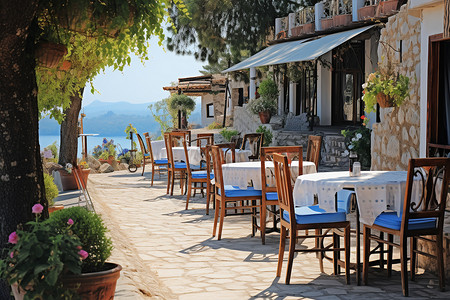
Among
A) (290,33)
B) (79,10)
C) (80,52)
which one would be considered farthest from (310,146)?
(290,33)

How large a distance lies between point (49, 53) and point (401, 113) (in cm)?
567

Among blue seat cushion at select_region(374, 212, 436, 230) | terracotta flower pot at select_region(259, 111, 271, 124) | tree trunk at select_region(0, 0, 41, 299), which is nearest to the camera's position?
tree trunk at select_region(0, 0, 41, 299)

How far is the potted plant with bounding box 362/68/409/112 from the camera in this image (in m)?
8.49

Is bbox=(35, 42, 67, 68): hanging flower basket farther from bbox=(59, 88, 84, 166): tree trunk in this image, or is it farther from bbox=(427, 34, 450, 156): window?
bbox=(59, 88, 84, 166): tree trunk

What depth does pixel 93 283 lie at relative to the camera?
3.54 m

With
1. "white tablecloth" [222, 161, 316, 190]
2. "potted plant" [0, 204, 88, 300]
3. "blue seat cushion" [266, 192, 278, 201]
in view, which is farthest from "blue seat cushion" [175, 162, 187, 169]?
"potted plant" [0, 204, 88, 300]

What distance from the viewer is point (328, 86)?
64.0 ft

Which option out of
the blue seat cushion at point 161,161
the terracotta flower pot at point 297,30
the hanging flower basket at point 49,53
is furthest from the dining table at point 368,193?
the terracotta flower pot at point 297,30

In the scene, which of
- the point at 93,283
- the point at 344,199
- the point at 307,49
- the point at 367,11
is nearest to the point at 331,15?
the point at 367,11

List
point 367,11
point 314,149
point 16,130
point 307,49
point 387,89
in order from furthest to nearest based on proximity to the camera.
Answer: point 307,49 → point 367,11 → point 387,89 → point 314,149 → point 16,130

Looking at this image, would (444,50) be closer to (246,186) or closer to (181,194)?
(246,186)

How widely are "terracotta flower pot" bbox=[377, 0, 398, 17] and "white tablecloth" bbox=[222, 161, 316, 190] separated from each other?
23.0 ft

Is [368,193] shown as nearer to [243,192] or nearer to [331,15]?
[243,192]

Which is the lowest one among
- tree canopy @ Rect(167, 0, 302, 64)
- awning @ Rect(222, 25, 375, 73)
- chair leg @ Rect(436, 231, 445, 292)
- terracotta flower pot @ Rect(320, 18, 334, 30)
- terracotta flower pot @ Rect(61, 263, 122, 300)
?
chair leg @ Rect(436, 231, 445, 292)
